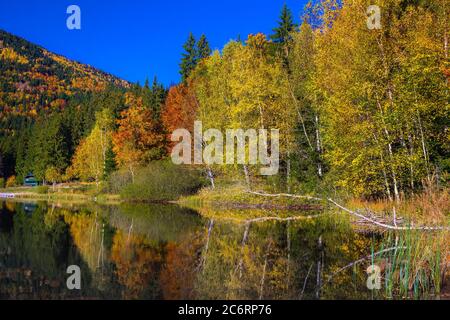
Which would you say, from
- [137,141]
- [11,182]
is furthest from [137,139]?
[11,182]

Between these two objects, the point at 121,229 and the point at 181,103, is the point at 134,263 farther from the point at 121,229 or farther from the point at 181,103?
the point at 181,103

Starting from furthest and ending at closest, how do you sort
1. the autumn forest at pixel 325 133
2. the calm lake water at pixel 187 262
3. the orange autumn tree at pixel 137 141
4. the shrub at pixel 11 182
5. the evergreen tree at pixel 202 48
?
the shrub at pixel 11 182 → the evergreen tree at pixel 202 48 → the orange autumn tree at pixel 137 141 → the autumn forest at pixel 325 133 → the calm lake water at pixel 187 262

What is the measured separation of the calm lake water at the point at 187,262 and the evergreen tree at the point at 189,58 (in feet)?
139

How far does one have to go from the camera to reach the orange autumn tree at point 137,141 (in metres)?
41.3

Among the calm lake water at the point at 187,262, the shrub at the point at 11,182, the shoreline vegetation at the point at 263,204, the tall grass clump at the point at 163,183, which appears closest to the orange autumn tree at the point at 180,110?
the tall grass clump at the point at 163,183

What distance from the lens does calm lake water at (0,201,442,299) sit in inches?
291

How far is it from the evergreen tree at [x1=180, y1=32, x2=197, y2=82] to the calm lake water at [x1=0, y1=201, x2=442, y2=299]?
4228cm

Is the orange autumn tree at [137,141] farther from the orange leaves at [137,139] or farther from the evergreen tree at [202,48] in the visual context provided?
the evergreen tree at [202,48]

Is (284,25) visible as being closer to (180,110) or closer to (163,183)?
(180,110)

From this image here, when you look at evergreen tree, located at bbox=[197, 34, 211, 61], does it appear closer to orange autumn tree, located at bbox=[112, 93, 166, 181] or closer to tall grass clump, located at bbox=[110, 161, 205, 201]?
orange autumn tree, located at bbox=[112, 93, 166, 181]

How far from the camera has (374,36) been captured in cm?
1847

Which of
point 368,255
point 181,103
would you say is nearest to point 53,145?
point 181,103

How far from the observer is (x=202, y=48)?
57219 millimetres

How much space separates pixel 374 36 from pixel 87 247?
45.0 ft
